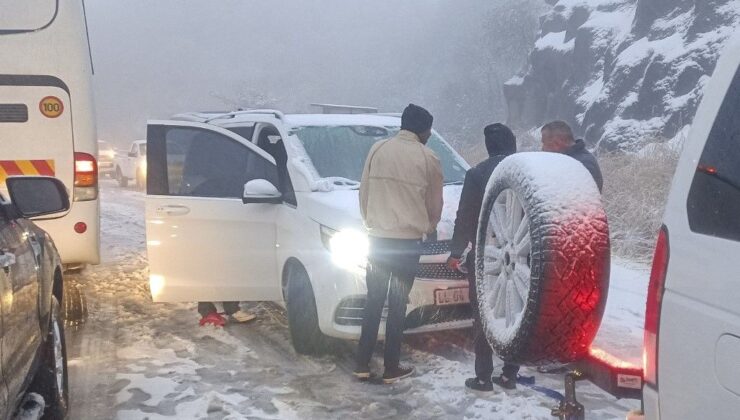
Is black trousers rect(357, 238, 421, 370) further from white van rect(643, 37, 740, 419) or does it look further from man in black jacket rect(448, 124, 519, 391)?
white van rect(643, 37, 740, 419)

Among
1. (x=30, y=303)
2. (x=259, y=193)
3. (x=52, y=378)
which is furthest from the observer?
(x=259, y=193)

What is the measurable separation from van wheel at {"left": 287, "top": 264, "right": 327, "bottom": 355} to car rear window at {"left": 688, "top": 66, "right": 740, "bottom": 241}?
3456 millimetres

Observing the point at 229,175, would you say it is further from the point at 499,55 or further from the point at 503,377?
the point at 499,55

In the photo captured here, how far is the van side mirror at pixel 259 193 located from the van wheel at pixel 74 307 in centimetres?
219

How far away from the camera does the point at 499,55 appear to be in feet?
214

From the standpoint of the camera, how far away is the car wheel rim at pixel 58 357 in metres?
3.87

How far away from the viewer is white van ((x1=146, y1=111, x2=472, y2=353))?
4.85 m

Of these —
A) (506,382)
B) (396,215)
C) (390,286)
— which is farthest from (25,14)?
(506,382)

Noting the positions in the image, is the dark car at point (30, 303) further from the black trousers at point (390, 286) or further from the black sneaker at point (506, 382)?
the black sneaker at point (506, 382)

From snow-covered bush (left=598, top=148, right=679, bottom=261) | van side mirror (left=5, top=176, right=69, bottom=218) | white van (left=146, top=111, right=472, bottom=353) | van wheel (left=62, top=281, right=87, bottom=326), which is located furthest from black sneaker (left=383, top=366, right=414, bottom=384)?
snow-covered bush (left=598, top=148, right=679, bottom=261)

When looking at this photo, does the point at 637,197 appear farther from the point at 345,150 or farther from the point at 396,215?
the point at 396,215

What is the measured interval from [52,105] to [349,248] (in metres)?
2.99

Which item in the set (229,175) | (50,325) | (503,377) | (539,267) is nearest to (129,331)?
(229,175)

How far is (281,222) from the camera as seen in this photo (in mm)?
5457
